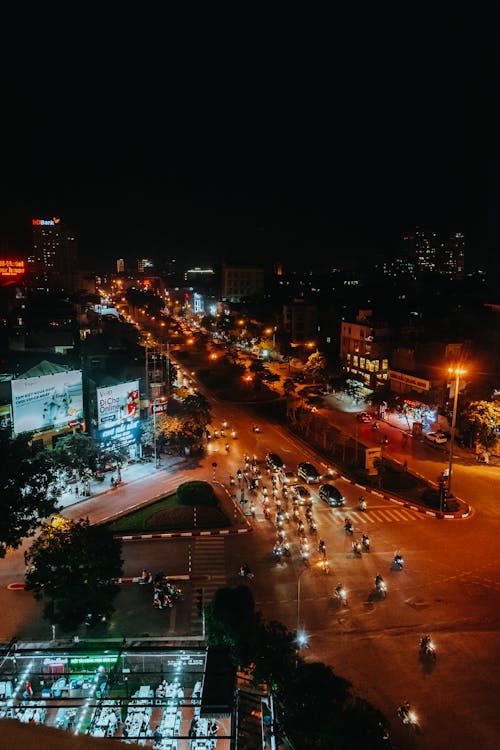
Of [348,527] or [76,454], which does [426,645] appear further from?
[76,454]

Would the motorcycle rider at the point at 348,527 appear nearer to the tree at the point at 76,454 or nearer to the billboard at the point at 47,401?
the tree at the point at 76,454

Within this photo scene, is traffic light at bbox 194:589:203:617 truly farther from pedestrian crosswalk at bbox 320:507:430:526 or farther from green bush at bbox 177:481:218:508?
pedestrian crosswalk at bbox 320:507:430:526

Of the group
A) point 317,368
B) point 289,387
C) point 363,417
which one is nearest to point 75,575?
point 363,417

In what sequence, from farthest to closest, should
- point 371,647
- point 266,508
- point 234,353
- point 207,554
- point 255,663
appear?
point 234,353 < point 266,508 < point 207,554 < point 371,647 < point 255,663

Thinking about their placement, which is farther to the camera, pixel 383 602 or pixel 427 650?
pixel 383 602

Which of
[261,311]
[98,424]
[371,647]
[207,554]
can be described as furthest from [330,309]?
[371,647]

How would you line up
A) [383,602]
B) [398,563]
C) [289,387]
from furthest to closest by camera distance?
[289,387] < [398,563] < [383,602]

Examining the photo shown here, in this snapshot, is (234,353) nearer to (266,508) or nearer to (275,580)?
(266,508)
